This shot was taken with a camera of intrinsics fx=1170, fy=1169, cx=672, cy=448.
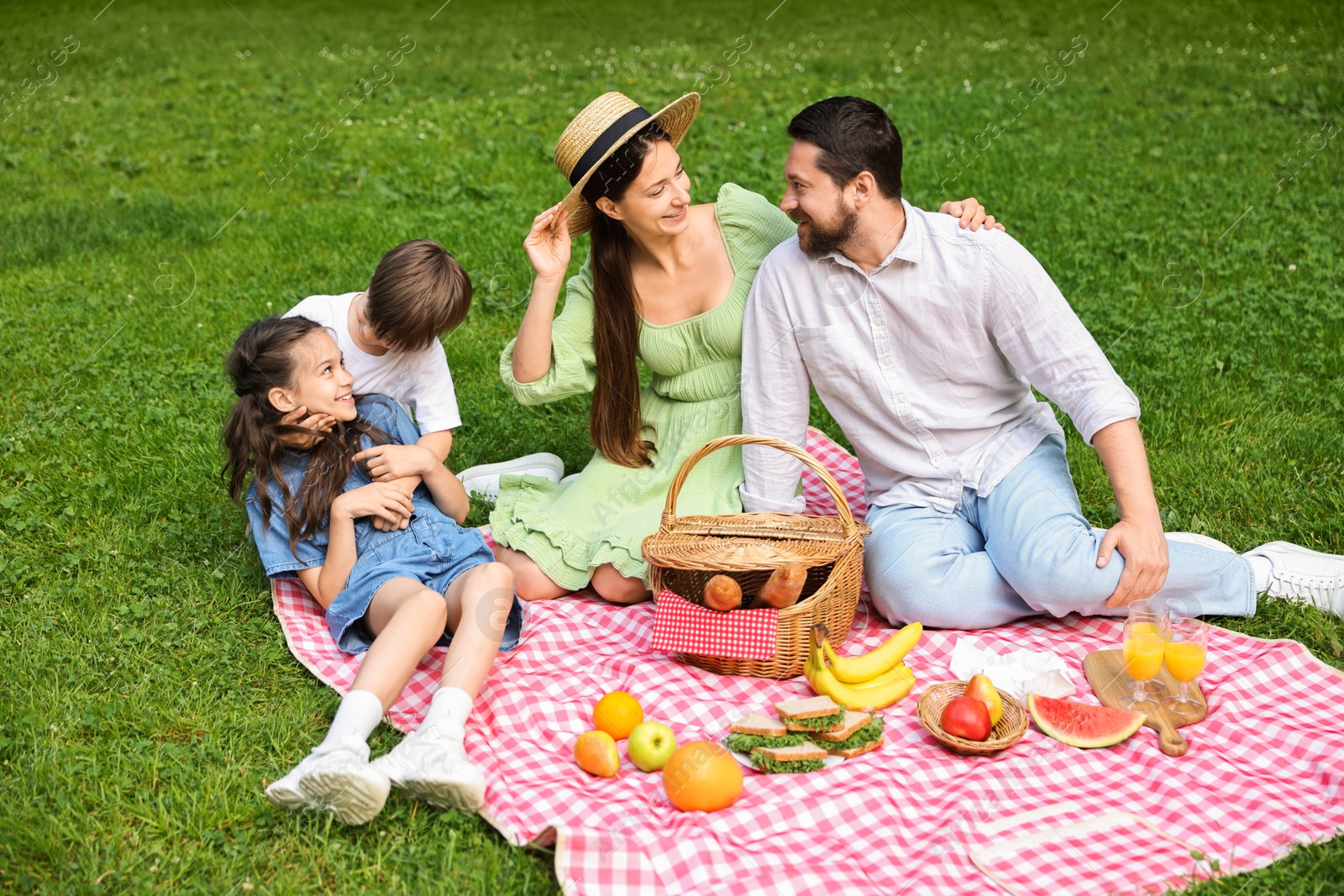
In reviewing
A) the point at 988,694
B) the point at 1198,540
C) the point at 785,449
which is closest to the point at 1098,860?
the point at 988,694

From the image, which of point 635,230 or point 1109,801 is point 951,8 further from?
point 1109,801

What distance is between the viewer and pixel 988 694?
3246mm

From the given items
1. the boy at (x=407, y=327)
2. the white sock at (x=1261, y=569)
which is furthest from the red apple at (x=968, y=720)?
the boy at (x=407, y=327)

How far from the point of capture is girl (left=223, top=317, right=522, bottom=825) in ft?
11.4

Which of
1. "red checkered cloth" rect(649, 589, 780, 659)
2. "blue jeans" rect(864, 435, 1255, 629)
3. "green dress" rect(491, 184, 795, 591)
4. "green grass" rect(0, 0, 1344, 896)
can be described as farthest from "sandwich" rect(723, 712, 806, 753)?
"green dress" rect(491, 184, 795, 591)

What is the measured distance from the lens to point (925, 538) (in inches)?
150

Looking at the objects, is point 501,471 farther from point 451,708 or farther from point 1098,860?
point 1098,860

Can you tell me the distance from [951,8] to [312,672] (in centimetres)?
1483

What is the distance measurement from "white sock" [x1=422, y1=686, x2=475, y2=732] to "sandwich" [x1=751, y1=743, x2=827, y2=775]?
782mm

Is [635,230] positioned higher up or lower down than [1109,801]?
higher up

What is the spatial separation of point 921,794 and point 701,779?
59cm

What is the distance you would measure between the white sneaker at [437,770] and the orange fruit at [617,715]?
0.43 meters

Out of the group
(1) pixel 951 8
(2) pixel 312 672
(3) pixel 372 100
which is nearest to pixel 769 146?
(3) pixel 372 100

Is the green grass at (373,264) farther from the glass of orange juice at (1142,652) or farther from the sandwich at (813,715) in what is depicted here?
the sandwich at (813,715)
